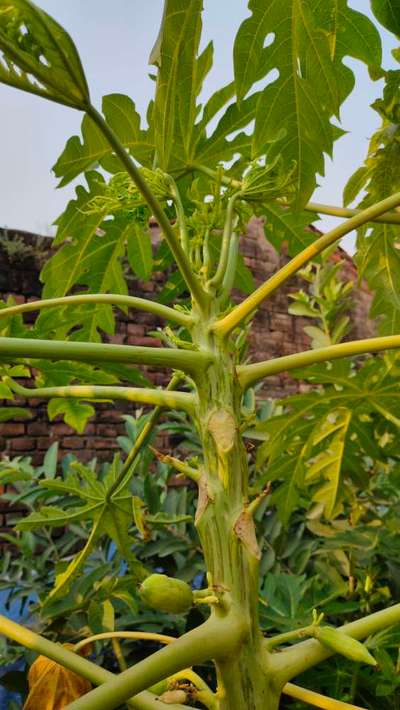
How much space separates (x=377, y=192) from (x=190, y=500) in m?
0.77

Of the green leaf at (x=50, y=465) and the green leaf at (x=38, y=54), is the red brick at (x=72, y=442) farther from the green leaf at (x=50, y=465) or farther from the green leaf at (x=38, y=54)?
the green leaf at (x=38, y=54)

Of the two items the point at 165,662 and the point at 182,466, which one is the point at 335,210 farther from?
the point at 165,662

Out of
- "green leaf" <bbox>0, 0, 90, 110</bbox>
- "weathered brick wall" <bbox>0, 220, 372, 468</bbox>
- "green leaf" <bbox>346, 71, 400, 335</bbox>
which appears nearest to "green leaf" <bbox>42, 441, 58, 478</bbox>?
"green leaf" <bbox>346, 71, 400, 335</bbox>

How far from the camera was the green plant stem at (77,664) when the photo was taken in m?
0.43

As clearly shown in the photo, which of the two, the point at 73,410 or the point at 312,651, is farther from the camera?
the point at 73,410

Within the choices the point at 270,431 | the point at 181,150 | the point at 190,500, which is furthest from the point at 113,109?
the point at 190,500

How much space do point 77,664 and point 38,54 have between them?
1.25ft

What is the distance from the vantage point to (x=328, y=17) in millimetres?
614

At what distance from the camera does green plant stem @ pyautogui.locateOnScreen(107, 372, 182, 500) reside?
644 mm

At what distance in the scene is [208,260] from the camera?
588 mm

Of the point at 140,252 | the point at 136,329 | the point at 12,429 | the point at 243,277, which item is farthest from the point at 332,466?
the point at 136,329

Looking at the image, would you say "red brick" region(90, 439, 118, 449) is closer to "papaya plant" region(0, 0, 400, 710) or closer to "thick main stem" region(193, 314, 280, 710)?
"papaya plant" region(0, 0, 400, 710)

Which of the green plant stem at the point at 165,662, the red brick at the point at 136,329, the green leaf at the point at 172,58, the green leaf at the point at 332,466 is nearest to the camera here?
the green plant stem at the point at 165,662

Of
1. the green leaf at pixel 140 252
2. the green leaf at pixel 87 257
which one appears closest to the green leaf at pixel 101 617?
the green leaf at pixel 87 257
